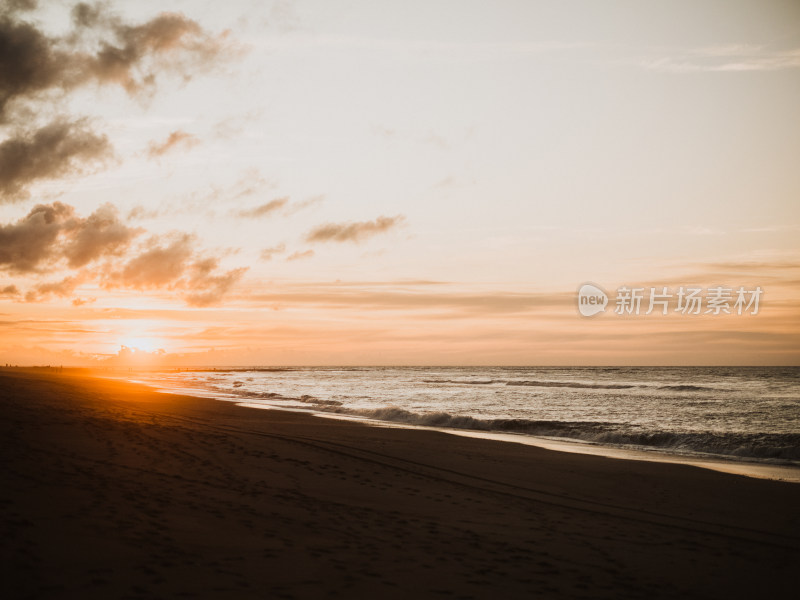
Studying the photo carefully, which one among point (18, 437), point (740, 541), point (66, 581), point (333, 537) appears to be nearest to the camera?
point (66, 581)

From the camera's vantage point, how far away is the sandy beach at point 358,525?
6.22 metres

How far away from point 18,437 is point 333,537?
9.04 m

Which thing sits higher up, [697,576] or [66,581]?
[66,581]

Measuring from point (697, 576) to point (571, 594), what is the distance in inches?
86.2

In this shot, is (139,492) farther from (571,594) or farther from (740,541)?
A: (740,541)

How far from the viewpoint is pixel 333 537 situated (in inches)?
307

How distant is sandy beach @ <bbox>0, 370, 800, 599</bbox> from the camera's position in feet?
20.4

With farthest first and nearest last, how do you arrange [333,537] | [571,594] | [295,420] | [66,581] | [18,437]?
[295,420]
[18,437]
[333,537]
[571,594]
[66,581]

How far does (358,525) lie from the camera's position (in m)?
8.53

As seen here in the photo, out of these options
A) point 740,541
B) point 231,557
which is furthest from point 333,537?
point 740,541

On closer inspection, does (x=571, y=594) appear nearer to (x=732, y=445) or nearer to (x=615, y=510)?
(x=615, y=510)

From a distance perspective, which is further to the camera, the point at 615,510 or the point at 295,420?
the point at 295,420

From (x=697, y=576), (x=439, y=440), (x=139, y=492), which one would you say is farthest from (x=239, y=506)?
(x=439, y=440)

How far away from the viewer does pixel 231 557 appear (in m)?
6.71
